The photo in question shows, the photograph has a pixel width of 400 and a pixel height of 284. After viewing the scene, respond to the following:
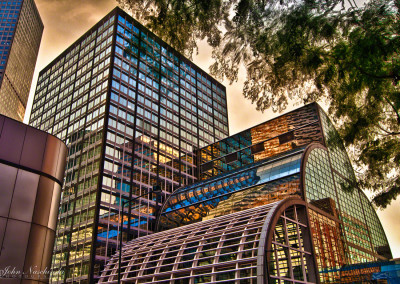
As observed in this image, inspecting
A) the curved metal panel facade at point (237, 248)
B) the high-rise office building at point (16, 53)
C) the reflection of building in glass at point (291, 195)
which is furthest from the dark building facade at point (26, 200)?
the high-rise office building at point (16, 53)

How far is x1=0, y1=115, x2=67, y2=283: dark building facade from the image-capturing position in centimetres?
1550

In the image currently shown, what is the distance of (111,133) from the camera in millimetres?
61312

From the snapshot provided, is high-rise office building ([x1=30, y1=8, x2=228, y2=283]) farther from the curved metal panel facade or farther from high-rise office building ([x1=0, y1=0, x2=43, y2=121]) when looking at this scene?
high-rise office building ([x1=0, y1=0, x2=43, y2=121])

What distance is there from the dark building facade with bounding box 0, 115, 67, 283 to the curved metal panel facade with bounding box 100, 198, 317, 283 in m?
14.3

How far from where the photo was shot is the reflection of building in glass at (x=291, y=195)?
3688cm

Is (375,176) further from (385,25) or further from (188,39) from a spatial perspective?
(188,39)

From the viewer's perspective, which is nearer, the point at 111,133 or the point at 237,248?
the point at 237,248

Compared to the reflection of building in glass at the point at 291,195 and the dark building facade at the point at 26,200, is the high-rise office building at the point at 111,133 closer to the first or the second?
the reflection of building in glass at the point at 291,195

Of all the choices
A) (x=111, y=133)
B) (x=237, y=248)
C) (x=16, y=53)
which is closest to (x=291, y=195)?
(x=237, y=248)

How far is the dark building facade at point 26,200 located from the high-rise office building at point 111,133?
2952 centimetres

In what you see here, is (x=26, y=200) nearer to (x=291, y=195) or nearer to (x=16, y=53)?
(x=291, y=195)

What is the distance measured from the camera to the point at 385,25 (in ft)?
35.4

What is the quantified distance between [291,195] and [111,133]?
118 ft

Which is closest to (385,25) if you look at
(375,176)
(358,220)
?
(375,176)
